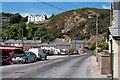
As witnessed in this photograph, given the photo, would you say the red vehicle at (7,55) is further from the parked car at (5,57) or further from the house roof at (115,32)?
the house roof at (115,32)

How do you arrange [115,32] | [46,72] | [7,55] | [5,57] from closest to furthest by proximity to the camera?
A: [115,32], [46,72], [5,57], [7,55]

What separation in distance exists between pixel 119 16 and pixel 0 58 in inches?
674

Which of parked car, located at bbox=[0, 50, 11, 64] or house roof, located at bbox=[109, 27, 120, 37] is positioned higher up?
house roof, located at bbox=[109, 27, 120, 37]

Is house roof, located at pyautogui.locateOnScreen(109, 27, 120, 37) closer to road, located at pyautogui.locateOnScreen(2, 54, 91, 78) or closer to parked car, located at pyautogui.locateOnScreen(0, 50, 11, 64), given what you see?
road, located at pyautogui.locateOnScreen(2, 54, 91, 78)

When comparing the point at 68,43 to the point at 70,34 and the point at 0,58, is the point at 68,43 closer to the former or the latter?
the point at 70,34

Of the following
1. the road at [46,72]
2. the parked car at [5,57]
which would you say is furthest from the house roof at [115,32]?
the parked car at [5,57]

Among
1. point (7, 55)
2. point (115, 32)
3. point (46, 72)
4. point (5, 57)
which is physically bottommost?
point (46, 72)

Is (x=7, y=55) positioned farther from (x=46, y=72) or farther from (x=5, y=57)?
(x=46, y=72)

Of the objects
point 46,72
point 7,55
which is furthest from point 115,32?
point 7,55

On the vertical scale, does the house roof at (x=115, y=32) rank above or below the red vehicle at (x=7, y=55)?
above

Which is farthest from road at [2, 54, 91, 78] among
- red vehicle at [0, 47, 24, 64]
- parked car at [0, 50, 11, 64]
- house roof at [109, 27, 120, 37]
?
red vehicle at [0, 47, 24, 64]

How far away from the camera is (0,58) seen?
35.3 meters

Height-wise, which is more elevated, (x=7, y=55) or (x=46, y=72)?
(x=7, y=55)

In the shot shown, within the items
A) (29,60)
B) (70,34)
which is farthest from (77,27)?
(29,60)
